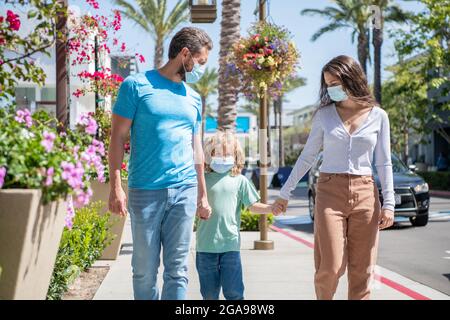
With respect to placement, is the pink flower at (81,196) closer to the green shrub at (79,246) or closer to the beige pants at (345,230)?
the beige pants at (345,230)

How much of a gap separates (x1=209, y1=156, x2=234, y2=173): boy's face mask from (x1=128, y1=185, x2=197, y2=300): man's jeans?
86 cm

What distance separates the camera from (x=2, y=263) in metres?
3.51

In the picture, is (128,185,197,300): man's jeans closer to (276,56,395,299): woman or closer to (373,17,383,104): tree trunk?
(276,56,395,299): woman

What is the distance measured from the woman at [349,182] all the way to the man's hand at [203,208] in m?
0.73

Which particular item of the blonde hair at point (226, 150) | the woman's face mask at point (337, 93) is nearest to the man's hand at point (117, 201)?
the blonde hair at point (226, 150)

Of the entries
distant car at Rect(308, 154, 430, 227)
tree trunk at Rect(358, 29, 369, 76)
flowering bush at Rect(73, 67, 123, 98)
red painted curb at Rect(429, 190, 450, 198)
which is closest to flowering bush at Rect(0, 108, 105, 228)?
flowering bush at Rect(73, 67, 123, 98)

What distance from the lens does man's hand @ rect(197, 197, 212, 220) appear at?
509 cm

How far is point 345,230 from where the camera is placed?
4.82 metres

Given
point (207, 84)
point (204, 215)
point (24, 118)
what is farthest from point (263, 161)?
point (207, 84)

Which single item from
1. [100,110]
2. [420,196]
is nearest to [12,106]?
[100,110]

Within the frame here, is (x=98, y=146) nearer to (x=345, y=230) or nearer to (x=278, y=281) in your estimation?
(x=345, y=230)

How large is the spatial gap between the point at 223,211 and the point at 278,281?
2.80 m

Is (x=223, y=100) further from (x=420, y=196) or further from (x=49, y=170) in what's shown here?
(x=49, y=170)

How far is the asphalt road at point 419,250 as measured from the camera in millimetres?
9066
